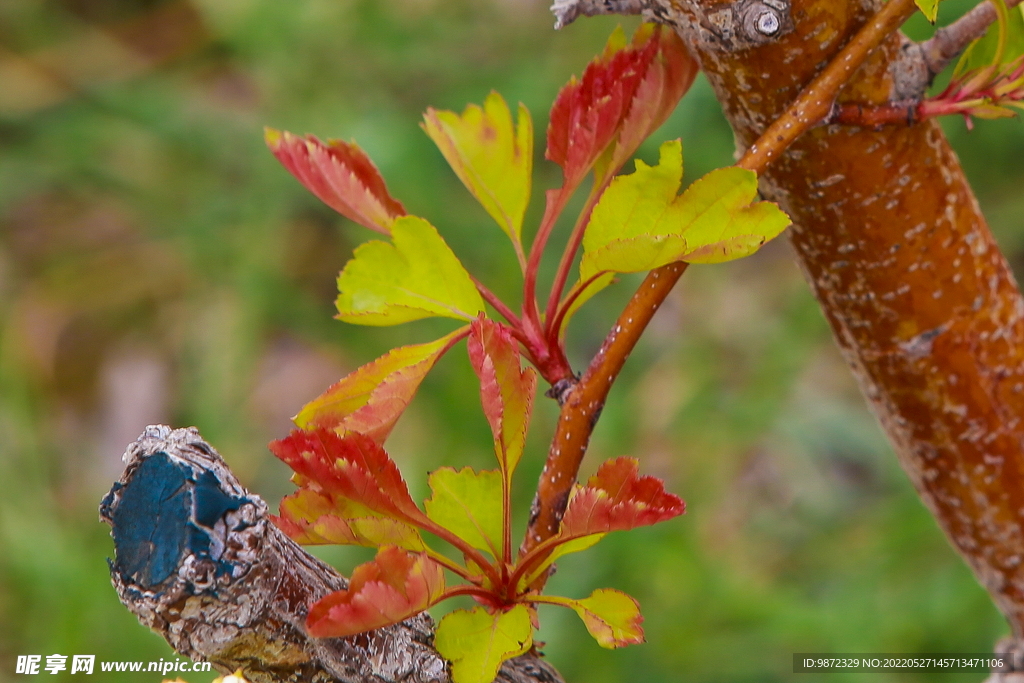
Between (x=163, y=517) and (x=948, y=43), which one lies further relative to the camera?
(x=948, y=43)

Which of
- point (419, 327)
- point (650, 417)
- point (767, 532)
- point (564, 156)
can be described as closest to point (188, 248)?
point (419, 327)

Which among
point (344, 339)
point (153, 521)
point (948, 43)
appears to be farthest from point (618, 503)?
point (344, 339)

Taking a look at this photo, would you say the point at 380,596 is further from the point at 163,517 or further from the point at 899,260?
the point at 899,260

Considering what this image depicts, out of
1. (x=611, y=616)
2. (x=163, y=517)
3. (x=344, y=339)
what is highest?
(x=344, y=339)

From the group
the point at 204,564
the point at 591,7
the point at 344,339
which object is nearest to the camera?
the point at 204,564

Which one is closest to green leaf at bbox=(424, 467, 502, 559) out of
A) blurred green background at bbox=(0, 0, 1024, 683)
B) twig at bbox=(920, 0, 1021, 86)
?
twig at bbox=(920, 0, 1021, 86)

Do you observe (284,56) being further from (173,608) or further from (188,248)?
(173,608)

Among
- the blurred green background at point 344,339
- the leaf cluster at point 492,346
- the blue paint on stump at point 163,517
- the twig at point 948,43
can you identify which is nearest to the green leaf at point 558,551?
the leaf cluster at point 492,346
